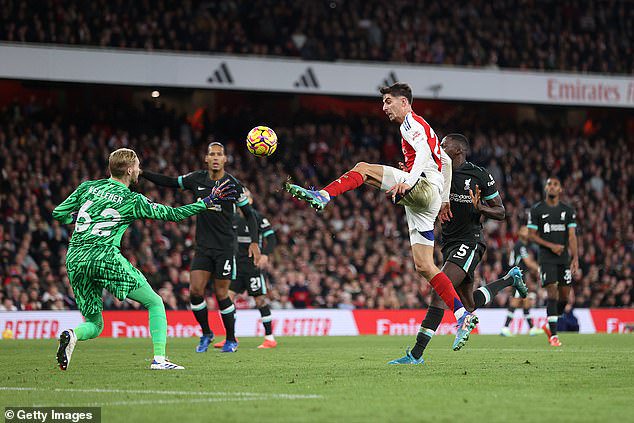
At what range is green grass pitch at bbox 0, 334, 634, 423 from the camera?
649 centimetres

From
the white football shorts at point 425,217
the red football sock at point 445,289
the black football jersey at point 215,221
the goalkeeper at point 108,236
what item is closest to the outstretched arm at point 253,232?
the black football jersey at point 215,221

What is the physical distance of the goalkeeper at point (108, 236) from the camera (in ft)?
30.3

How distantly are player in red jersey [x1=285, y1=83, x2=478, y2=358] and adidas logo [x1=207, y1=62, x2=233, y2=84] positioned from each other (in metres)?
17.2

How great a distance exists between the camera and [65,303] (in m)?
21.5

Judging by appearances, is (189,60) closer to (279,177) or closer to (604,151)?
(279,177)

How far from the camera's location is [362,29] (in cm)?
3034

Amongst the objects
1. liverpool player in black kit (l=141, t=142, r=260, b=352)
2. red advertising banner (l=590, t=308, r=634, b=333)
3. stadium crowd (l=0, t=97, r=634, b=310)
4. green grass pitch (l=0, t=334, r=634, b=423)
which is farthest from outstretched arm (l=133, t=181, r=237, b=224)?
red advertising banner (l=590, t=308, r=634, b=333)

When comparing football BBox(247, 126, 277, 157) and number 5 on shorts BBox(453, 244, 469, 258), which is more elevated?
football BBox(247, 126, 277, 157)

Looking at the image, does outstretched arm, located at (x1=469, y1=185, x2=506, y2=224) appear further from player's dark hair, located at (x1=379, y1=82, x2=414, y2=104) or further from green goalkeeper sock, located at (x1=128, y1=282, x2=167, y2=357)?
green goalkeeper sock, located at (x1=128, y1=282, x2=167, y2=357)

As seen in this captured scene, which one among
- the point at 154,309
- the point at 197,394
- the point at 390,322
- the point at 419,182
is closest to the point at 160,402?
the point at 197,394

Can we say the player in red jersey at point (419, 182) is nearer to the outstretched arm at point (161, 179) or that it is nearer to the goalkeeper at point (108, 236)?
the goalkeeper at point (108, 236)

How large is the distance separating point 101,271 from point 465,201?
180 inches

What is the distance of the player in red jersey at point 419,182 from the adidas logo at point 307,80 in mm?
17762

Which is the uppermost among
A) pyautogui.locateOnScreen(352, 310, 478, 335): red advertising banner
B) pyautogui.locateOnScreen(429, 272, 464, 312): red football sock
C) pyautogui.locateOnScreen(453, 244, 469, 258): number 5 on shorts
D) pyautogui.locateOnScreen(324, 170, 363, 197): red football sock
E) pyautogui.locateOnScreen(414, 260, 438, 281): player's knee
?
pyautogui.locateOnScreen(324, 170, 363, 197): red football sock
